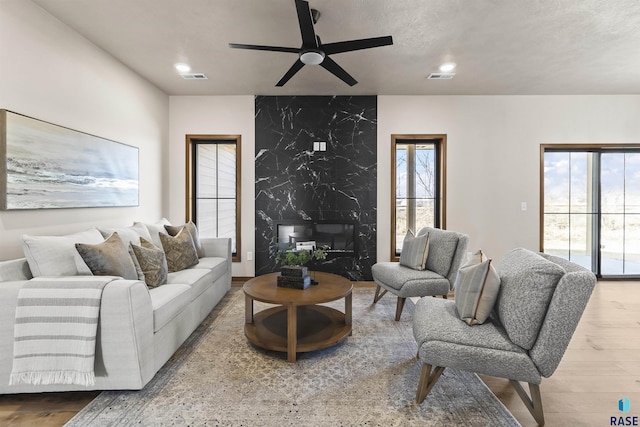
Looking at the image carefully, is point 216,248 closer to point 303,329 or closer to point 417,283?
point 303,329

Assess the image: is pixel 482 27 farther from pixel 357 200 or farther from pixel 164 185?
pixel 164 185

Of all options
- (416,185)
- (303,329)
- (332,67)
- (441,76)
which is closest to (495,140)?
(416,185)

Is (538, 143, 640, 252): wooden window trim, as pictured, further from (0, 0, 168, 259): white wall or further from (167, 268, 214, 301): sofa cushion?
(0, 0, 168, 259): white wall

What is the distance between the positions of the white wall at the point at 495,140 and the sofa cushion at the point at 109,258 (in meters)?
3.12

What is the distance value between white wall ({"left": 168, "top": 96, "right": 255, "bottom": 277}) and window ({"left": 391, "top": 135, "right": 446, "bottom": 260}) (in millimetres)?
2124

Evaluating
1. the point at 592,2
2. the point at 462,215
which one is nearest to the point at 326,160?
the point at 462,215

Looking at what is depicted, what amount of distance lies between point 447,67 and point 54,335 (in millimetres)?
4042

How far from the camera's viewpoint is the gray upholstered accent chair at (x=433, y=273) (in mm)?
2920

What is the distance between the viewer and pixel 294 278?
8.43 ft

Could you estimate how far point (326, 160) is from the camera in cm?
436

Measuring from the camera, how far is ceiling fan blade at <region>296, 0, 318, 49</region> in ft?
6.14

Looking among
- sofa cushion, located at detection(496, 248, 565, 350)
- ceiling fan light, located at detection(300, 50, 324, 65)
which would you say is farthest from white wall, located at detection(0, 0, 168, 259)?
sofa cushion, located at detection(496, 248, 565, 350)

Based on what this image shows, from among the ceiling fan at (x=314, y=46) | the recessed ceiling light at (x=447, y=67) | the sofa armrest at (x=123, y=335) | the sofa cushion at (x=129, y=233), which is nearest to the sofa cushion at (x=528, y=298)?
the ceiling fan at (x=314, y=46)

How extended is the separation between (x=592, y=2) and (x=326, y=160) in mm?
2953
